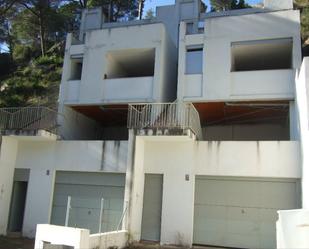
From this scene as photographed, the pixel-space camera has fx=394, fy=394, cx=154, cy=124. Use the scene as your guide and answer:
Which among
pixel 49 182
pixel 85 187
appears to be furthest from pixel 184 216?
pixel 49 182

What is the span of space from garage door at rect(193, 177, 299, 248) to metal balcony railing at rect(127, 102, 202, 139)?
2359 mm

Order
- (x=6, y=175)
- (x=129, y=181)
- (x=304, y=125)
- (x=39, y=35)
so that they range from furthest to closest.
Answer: (x=39, y=35)
(x=6, y=175)
(x=129, y=181)
(x=304, y=125)

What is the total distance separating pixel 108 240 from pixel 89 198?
4.65 metres

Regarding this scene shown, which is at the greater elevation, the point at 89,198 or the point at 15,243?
the point at 89,198

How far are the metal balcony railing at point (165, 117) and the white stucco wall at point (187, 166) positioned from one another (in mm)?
Answer: 590

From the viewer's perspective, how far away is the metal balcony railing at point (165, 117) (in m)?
15.5

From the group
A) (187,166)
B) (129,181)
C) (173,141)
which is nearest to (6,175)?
(129,181)

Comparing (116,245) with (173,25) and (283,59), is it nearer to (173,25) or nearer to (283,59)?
(283,59)

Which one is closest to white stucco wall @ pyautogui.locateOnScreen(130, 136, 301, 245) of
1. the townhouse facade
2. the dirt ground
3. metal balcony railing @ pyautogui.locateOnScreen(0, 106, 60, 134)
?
the townhouse facade

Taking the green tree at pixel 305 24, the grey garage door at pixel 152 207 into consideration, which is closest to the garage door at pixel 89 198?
the grey garage door at pixel 152 207

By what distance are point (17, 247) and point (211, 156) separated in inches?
319

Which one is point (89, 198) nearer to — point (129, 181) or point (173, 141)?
point (129, 181)

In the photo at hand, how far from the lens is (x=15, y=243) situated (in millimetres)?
15398

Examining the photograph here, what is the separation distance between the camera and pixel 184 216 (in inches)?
603
